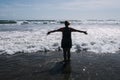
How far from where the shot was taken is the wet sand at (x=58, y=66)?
786 centimetres

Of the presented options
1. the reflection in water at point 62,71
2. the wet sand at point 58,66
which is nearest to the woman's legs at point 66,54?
the wet sand at point 58,66

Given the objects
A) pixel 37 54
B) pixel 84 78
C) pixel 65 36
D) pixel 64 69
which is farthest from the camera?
pixel 37 54

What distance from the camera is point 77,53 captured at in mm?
12172

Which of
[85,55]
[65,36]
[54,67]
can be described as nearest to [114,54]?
[85,55]

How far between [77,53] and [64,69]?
11.1 feet

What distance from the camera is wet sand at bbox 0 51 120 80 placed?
786cm

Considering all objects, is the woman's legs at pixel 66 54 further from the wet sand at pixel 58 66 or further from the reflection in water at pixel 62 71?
the reflection in water at pixel 62 71

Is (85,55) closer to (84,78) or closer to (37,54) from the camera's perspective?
(37,54)

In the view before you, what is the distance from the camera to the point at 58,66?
938 cm

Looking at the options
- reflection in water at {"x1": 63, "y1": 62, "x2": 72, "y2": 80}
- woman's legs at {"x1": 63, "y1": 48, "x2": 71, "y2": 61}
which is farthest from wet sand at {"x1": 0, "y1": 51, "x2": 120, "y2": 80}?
woman's legs at {"x1": 63, "y1": 48, "x2": 71, "y2": 61}

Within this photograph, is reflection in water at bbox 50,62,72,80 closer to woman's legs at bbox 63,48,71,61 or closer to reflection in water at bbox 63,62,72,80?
reflection in water at bbox 63,62,72,80

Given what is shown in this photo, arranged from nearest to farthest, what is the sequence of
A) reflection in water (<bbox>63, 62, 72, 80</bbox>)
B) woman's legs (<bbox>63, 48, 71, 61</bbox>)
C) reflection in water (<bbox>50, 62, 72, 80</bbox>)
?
1. reflection in water (<bbox>63, 62, 72, 80</bbox>)
2. reflection in water (<bbox>50, 62, 72, 80</bbox>)
3. woman's legs (<bbox>63, 48, 71, 61</bbox>)

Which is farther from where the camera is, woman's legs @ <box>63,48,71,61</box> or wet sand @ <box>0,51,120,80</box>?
woman's legs @ <box>63,48,71,61</box>

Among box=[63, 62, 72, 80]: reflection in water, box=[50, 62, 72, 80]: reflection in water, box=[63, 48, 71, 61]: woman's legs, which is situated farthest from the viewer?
box=[63, 48, 71, 61]: woman's legs
